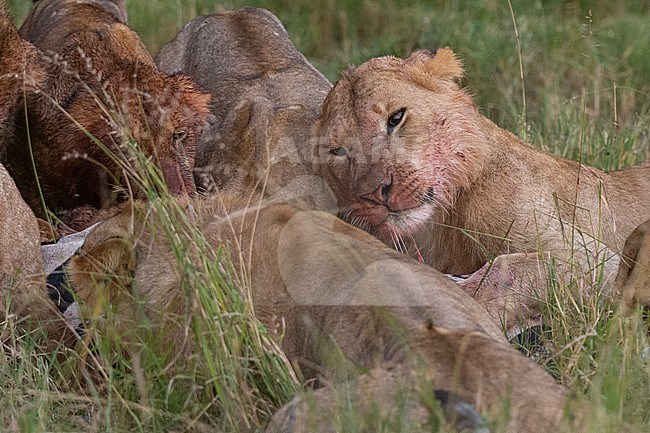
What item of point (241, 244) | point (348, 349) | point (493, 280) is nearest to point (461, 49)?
point (493, 280)

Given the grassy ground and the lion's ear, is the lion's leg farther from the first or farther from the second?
the lion's ear

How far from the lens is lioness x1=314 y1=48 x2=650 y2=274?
154 inches

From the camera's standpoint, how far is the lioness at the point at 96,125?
4.29m

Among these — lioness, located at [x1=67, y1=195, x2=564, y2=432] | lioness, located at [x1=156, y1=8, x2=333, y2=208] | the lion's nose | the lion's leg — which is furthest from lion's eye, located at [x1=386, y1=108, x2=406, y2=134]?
lioness, located at [x1=67, y1=195, x2=564, y2=432]

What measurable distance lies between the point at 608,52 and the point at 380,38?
1.51 m

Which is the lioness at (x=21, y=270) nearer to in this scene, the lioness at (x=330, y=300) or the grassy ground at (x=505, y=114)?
the grassy ground at (x=505, y=114)

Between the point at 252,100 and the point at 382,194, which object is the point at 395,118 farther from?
the point at 252,100

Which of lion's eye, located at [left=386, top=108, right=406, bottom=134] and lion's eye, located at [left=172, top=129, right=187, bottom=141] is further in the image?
lion's eye, located at [left=172, top=129, right=187, bottom=141]

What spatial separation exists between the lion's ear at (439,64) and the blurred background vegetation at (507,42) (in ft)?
5.28

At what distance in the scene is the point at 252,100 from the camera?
479 cm

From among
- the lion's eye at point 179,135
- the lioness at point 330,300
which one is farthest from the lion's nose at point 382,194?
the lion's eye at point 179,135

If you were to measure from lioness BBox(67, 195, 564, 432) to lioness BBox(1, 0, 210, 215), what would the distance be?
0.83 metres

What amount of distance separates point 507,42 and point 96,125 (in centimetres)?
385

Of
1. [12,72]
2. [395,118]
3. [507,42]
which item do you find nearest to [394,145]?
[395,118]
